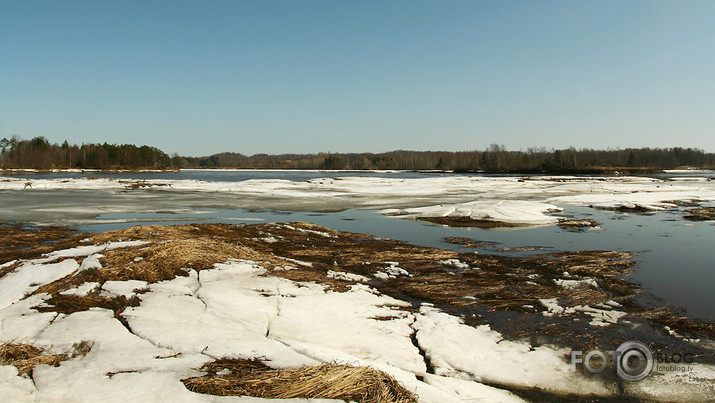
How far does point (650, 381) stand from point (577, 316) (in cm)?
186

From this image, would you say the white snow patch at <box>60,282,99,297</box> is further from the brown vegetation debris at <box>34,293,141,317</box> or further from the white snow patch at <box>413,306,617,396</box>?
the white snow patch at <box>413,306,617,396</box>

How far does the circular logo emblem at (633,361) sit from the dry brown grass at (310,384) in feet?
8.44

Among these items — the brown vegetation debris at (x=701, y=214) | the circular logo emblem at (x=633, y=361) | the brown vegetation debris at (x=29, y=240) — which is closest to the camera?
the circular logo emblem at (x=633, y=361)

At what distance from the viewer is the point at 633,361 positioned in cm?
455

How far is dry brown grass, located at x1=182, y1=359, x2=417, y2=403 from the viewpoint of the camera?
3129mm

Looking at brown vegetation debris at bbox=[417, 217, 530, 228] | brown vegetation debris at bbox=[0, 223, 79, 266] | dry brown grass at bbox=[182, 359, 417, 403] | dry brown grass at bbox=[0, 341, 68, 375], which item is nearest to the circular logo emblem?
dry brown grass at bbox=[182, 359, 417, 403]

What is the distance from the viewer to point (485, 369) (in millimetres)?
4273

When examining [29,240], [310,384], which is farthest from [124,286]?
[29,240]

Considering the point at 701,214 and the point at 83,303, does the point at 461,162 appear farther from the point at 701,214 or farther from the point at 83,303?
the point at 83,303

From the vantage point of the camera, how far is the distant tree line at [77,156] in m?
114

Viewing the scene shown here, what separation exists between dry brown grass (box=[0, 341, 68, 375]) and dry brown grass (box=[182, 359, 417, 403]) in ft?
4.50

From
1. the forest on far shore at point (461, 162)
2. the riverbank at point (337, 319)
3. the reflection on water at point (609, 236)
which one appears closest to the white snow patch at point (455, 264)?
the riverbank at point (337, 319)

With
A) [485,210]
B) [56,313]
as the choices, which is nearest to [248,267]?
[56,313]

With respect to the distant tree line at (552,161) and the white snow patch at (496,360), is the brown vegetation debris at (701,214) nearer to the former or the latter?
the white snow patch at (496,360)
